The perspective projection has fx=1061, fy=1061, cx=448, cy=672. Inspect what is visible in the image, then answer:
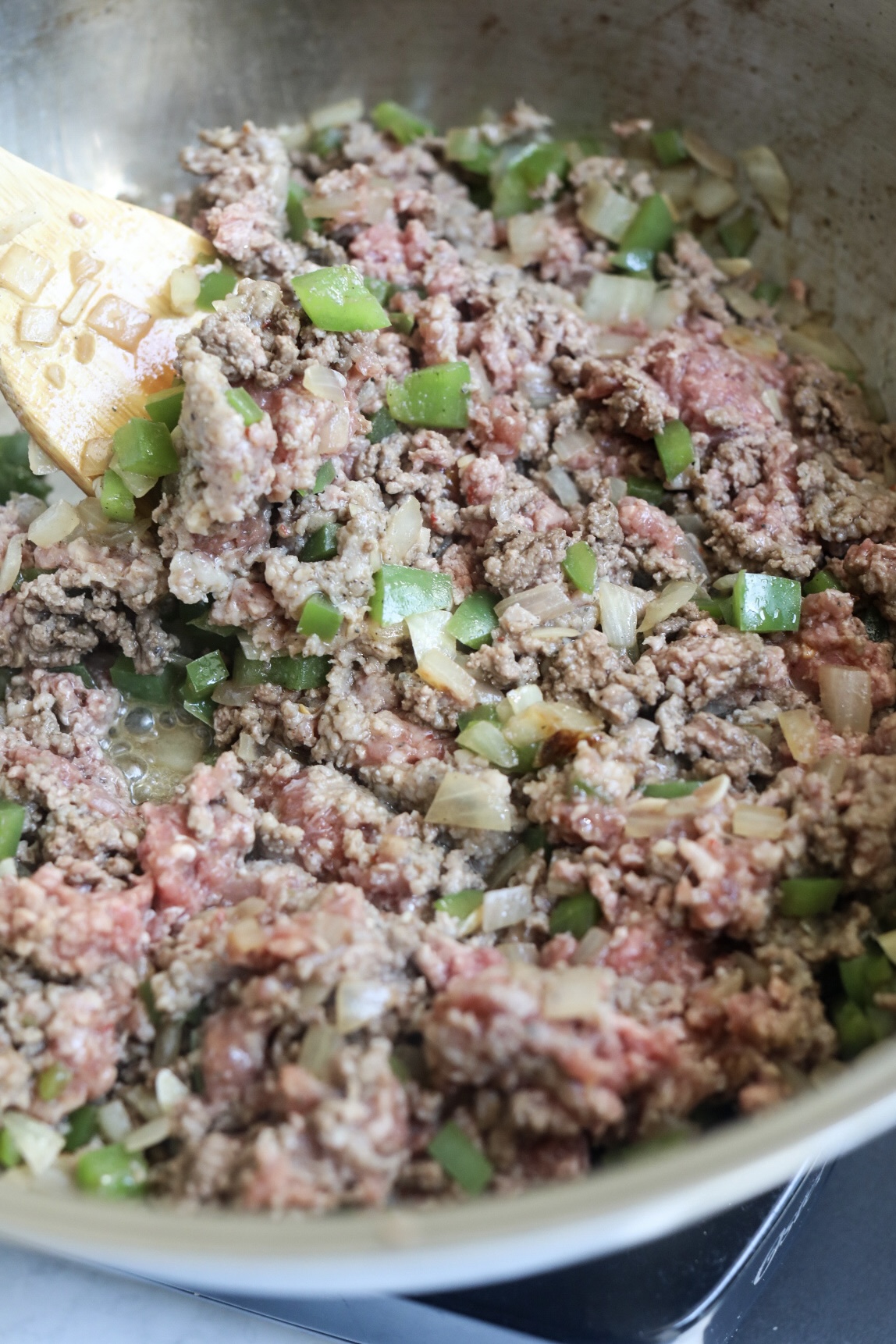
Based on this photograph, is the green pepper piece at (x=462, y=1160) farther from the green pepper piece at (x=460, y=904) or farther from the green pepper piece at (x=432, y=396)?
the green pepper piece at (x=432, y=396)

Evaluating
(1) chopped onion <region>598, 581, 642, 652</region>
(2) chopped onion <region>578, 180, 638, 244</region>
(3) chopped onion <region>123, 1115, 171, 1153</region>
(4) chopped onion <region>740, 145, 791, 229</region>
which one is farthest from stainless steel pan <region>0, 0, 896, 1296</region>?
(3) chopped onion <region>123, 1115, 171, 1153</region>

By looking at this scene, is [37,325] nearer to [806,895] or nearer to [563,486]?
[563,486]

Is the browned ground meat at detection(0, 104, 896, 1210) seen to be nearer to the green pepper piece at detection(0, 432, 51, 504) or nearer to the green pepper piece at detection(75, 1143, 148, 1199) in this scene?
the green pepper piece at detection(75, 1143, 148, 1199)

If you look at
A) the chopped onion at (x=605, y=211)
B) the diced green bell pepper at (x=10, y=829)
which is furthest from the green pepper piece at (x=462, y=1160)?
the chopped onion at (x=605, y=211)

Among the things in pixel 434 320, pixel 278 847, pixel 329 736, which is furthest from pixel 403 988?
pixel 434 320

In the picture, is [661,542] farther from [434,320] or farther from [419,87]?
[419,87]
